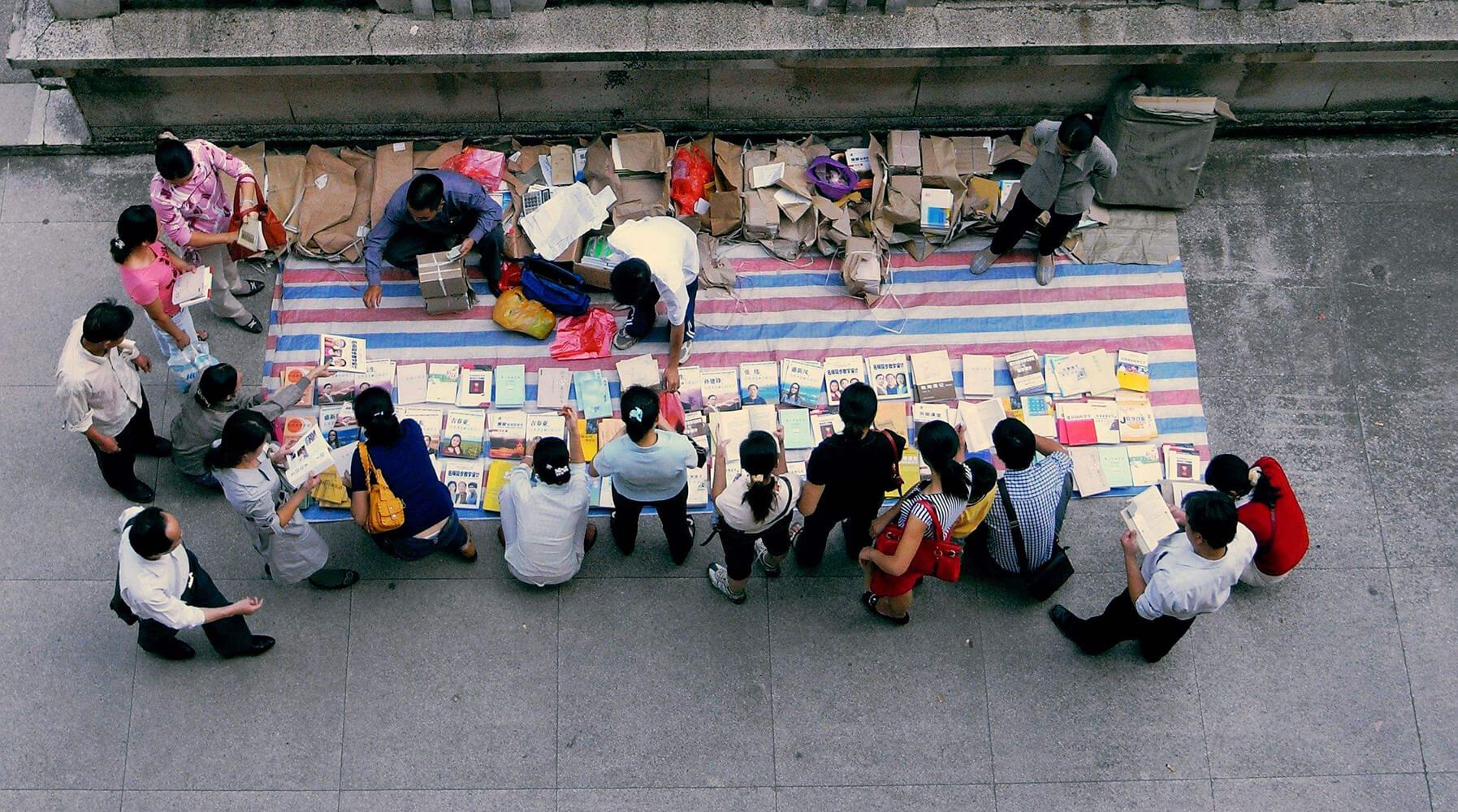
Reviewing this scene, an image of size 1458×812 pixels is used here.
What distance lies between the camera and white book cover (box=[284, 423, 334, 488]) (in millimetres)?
5910

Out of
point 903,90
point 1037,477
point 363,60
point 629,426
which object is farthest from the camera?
point 903,90

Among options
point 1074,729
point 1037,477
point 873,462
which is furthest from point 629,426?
point 1074,729

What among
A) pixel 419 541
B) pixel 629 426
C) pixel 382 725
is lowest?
pixel 382 725

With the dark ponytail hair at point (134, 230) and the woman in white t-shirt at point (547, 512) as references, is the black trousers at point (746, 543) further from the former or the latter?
the dark ponytail hair at point (134, 230)

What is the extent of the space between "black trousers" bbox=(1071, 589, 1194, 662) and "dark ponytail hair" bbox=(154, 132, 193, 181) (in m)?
5.53

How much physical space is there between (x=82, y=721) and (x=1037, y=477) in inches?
208

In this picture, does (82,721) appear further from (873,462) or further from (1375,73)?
(1375,73)

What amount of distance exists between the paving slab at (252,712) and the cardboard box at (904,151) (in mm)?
4512

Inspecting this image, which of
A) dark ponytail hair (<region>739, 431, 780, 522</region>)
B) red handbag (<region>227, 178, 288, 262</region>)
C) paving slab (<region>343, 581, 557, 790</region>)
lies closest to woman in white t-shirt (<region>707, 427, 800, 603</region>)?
dark ponytail hair (<region>739, 431, 780, 522</region>)

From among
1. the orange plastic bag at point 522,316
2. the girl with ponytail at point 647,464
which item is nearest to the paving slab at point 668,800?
the girl with ponytail at point 647,464

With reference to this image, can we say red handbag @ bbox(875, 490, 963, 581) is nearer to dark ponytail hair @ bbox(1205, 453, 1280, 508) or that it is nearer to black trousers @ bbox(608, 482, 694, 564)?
black trousers @ bbox(608, 482, 694, 564)

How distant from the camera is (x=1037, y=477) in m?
5.82

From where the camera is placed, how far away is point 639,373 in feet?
23.3

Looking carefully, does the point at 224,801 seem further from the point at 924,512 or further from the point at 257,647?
the point at 924,512
